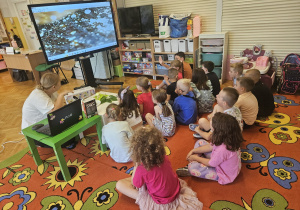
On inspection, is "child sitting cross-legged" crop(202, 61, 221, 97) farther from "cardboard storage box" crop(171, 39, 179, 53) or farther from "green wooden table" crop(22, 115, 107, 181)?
"green wooden table" crop(22, 115, 107, 181)

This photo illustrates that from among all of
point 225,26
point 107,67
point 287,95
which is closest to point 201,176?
point 287,95

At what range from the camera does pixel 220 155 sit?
180 cm

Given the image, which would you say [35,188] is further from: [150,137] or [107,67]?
[107,67]

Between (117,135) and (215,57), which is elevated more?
(215,57)

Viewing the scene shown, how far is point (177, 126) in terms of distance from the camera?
298 cm

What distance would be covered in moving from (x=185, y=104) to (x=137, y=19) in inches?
114

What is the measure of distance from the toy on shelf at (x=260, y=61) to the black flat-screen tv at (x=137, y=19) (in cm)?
205

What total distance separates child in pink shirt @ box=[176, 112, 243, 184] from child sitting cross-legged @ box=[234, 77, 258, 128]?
807mm

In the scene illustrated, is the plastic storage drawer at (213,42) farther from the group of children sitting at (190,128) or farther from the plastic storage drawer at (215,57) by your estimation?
the group of children sitting at (190,128)

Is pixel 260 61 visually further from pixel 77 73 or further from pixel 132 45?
pixel 77 73

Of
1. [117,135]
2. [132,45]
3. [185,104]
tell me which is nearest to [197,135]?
[185,104]

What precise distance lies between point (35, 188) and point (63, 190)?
0.33 metres

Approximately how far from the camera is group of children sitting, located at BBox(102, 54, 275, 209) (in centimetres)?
151

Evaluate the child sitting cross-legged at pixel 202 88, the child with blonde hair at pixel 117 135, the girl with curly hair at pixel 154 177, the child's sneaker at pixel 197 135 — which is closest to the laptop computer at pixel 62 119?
the child with blonde hair at pixel 117 135
